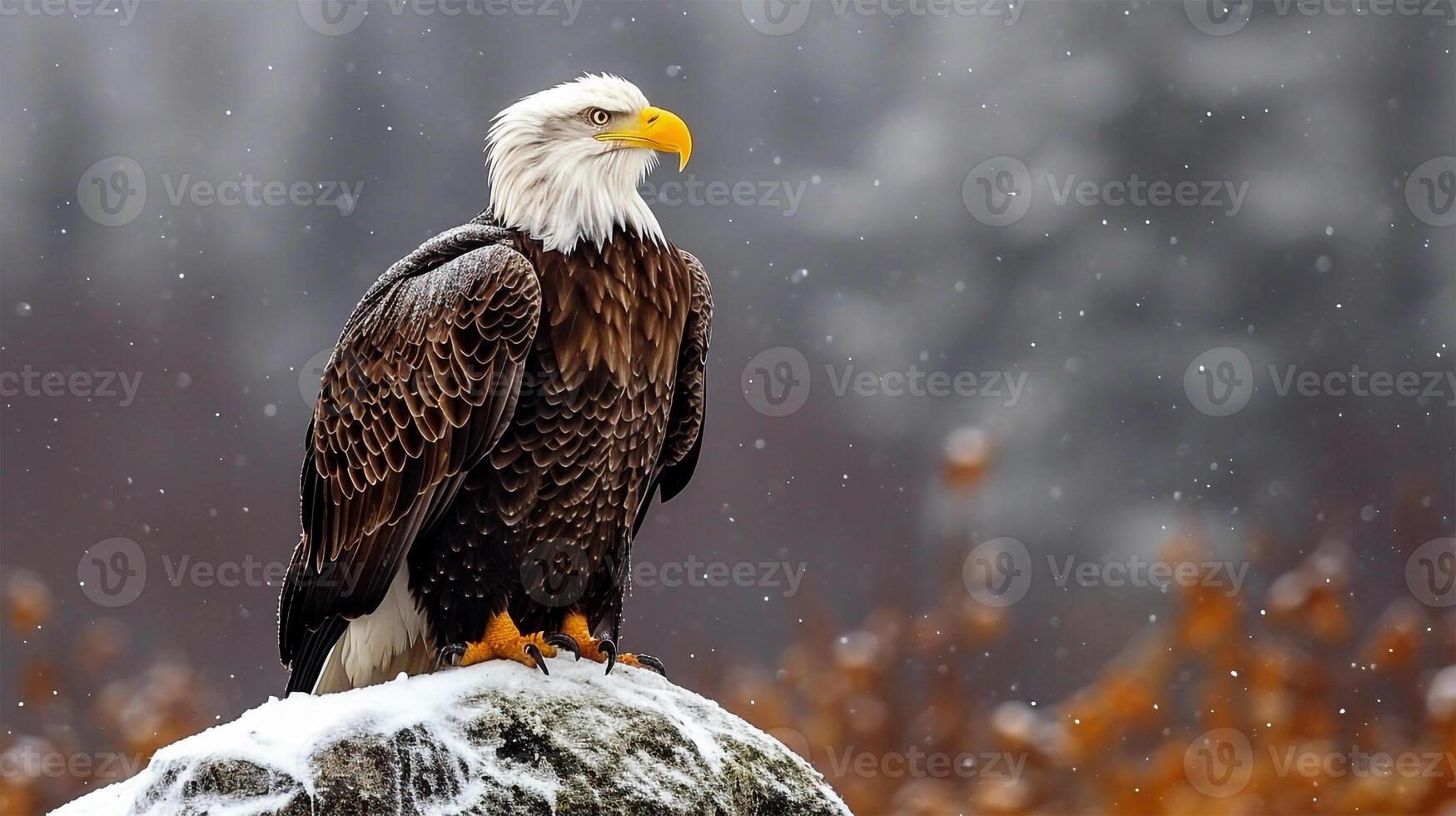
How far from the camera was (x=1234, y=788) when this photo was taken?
5848 millimetres

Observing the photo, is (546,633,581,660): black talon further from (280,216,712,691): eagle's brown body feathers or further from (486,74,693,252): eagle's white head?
(486,74,693,252): eagle's white head

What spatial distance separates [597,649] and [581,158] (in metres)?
1.54

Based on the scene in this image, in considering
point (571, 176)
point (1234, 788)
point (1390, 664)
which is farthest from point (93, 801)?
point (1390, 664)

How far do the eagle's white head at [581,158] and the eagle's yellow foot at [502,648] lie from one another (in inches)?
46.7

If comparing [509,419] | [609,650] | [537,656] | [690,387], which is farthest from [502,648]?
[690,387]

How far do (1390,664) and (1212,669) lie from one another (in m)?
0.80

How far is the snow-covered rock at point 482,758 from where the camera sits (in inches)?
118

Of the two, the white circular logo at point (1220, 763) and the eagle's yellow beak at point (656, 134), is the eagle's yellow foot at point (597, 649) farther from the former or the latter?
the white circular logo at point (1220, 763)

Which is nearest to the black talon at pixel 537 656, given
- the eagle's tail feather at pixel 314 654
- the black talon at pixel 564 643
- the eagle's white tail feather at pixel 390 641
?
the black talon at pixel 564 643

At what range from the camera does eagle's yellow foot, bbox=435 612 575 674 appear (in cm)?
361

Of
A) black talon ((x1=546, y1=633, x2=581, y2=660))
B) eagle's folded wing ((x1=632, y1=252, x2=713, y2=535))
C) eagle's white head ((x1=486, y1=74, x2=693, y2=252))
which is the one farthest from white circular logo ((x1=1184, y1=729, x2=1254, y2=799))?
eagle's white head ((x1=486, y1=74, x2=693, y2=252))

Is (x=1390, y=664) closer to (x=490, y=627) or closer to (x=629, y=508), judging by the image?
(x=629, y=508)

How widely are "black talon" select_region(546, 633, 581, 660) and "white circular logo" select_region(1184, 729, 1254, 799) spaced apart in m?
3.33

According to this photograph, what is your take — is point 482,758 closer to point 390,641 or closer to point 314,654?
point 390,641
